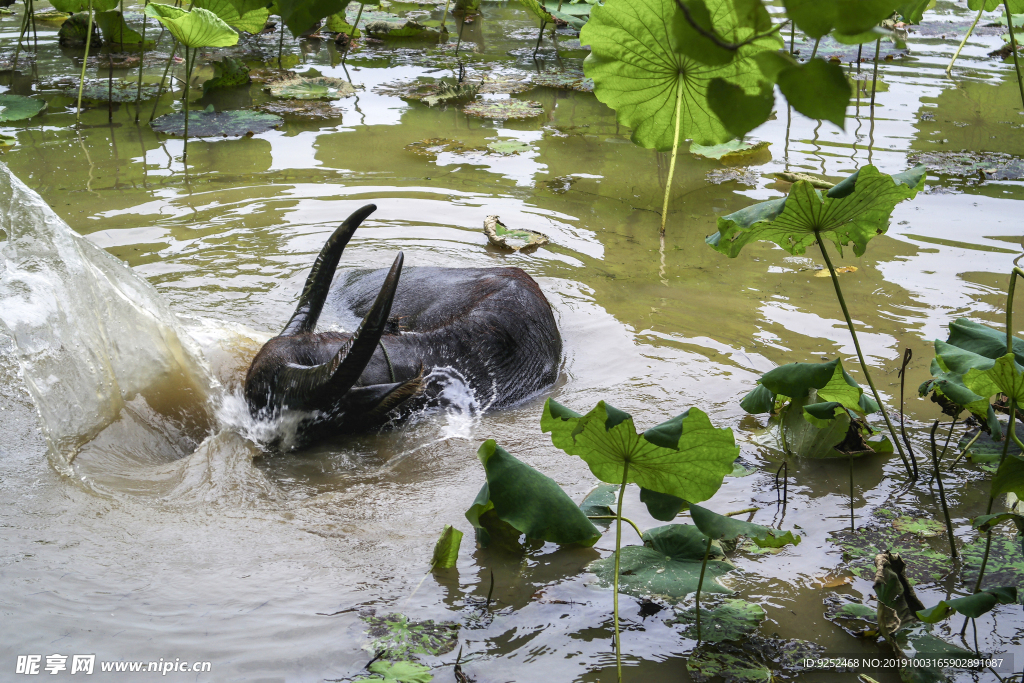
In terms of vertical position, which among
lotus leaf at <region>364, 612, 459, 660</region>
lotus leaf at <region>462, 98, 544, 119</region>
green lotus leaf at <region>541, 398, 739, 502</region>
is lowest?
lotus leaf at <region>364, 612, 459, 660</region>

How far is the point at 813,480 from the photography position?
292 centimetres

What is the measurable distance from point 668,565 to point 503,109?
239 inches

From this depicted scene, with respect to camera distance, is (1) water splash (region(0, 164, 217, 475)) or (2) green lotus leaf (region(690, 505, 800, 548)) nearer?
(2) green lotus leaf (region(690, 505, 800, 548))

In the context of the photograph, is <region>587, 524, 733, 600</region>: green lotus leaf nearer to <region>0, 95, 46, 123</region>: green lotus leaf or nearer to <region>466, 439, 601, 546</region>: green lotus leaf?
<region>466, 439, 601, 546</region>: green lotus leaf

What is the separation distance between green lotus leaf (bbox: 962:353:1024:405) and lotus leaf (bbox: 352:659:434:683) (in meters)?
1.65

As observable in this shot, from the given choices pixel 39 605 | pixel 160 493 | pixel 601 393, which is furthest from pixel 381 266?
pixel 39 605

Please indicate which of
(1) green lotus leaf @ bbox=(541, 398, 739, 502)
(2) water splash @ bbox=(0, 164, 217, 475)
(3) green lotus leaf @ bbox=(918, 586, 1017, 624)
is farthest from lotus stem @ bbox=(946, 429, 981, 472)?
(2) water splash @ bbox=(0, 164, 217, 475)

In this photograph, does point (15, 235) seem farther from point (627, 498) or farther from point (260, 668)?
point (627, 498)

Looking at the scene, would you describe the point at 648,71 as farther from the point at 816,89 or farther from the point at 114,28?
the point at 114,28

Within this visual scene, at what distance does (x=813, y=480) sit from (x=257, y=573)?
200cm

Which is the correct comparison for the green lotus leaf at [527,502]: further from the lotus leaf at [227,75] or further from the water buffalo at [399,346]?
the lotus leaf at [227,75]

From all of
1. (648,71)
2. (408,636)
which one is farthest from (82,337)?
(648,71)

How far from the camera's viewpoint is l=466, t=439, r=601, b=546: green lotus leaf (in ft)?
6.93

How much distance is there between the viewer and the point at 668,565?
2.17 m
